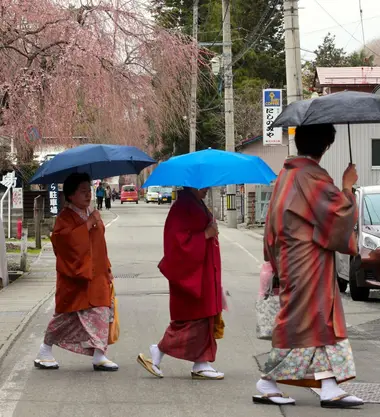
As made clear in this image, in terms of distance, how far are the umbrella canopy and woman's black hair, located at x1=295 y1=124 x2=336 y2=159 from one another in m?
0.05

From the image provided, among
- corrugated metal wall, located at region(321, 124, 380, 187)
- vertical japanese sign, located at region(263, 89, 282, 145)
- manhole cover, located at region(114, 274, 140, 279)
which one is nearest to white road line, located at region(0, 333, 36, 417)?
manhole cover, located at region(114, 274, 140, 279)

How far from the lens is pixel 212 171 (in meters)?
7.55

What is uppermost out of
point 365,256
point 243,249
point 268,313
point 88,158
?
point 88,158

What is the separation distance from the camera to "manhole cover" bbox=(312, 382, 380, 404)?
705 centimetres

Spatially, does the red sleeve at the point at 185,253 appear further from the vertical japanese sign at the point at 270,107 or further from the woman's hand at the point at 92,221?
the vertical japanese sign at the point at 270,107

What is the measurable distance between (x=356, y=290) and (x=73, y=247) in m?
6.66

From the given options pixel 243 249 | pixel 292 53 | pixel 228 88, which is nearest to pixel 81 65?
pixel 292 53

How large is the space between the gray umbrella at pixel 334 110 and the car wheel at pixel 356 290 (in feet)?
21.7

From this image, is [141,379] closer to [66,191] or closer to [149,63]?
[66,191]

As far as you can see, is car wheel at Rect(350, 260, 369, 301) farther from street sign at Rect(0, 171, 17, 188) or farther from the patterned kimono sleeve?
street sign at Rect(0, 171, 17, 188)

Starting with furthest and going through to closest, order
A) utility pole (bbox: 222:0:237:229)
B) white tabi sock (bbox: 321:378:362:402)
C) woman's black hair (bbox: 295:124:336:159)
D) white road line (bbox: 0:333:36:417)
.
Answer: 1. utility pole (bbox: 222:0:237:229)
2. white road line (bbox: 0:333:36:417)
3. woman's black hair (bbox: 295:124:336:159)
4. white tabi sock (bbox: 321:378:362:402)

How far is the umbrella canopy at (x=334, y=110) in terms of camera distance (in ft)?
22.2

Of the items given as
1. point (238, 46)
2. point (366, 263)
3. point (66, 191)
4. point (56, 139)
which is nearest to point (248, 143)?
point (238, 46)

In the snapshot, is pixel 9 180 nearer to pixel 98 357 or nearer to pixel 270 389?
pixel 98 357
